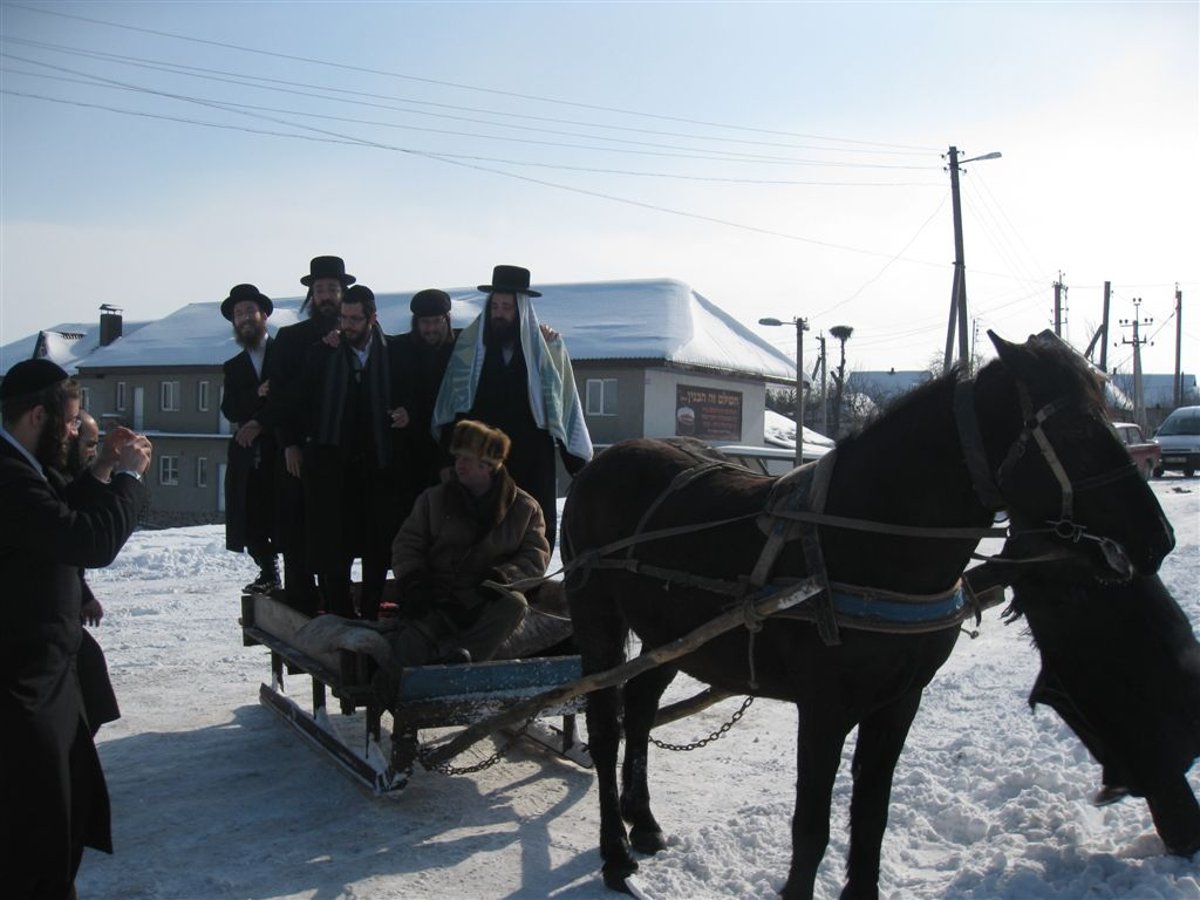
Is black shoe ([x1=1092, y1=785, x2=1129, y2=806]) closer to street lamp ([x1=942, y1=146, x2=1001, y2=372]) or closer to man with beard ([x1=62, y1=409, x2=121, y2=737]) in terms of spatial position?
man with beard ([x1=62, y1=409, x2=121, y2=737])

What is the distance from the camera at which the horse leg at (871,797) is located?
365 centimetres

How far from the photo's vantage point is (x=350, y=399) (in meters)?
6.11

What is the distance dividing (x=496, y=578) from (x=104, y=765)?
7.99 ft

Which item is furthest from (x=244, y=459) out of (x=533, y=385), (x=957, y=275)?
(x=957, y=275)

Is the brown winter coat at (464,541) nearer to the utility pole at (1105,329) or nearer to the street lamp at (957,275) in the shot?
the street lamp at (957,275)

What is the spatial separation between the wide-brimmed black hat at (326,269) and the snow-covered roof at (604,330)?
20246 millimetres

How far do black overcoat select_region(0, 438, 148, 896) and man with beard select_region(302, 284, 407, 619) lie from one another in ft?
9.00

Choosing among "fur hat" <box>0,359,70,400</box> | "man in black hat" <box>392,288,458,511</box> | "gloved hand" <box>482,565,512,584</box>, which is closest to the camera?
"fur hat" <box>0,359,70,400</box>

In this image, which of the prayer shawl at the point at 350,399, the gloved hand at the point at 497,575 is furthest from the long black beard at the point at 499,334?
the gloved hand at the point at 497,575

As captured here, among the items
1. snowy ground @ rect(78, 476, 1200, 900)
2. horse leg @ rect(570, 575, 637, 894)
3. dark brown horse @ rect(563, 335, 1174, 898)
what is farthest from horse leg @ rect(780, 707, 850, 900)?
horse leg @ rect(570, 575, 637, 894)

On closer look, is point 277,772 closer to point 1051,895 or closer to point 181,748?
point 181,748

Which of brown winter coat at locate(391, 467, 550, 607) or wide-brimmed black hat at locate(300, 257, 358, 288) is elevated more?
wide-brimmed black hat at locate(300, 257, 358, 288)

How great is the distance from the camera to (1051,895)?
12.6 ft

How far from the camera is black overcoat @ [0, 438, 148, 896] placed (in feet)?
10.2
